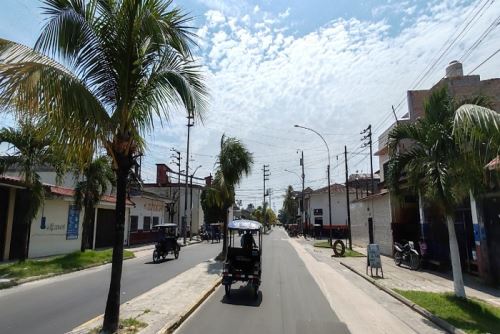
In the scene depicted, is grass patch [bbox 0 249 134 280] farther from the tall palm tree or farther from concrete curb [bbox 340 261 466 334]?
concrete curb [bbox 340 261 466 334]

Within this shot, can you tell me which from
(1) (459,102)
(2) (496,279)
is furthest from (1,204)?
(2) (496,279)

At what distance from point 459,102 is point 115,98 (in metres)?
9.02

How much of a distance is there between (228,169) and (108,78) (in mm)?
17224

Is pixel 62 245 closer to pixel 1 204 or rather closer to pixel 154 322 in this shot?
pixel 1 204

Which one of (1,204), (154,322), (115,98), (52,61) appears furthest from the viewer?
(1,204)

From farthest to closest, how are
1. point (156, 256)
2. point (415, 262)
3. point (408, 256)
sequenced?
point (156, 256), point (408, 256), point (415, 262)

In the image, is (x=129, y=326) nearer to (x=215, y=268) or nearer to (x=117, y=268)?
(x=117, y=268)

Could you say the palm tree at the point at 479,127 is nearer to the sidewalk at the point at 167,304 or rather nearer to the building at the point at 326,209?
the sidewalk at the point at 167,304

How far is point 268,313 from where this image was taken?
33.0ft

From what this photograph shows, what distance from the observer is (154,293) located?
39.9 ft

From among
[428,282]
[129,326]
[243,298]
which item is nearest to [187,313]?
[129,326]

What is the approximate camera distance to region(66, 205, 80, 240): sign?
1031 inches

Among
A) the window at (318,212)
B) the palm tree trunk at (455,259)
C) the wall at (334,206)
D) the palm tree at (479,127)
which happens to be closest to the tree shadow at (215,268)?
the palm tree trunk at (455,259)

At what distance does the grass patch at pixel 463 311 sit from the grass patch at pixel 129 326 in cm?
666
